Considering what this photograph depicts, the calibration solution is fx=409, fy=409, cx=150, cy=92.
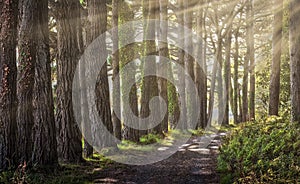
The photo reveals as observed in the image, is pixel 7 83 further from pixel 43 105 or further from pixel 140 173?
pixel 140 173

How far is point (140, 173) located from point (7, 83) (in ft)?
13.4

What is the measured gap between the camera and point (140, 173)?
10828 mm

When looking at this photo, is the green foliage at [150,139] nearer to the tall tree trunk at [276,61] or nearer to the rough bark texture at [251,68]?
the tall tree trunk at [276,61]

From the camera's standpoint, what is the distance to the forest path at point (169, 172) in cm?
Result: 977

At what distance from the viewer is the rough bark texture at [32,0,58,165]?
396 inches

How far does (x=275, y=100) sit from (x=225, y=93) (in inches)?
776

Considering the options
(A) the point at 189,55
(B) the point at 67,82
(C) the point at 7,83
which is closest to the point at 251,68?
(A) the point at 189,55

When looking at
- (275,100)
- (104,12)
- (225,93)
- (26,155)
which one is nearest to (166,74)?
(275,100)

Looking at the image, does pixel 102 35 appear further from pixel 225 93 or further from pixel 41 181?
pixel 225 93

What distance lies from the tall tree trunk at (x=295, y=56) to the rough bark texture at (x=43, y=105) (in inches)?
337

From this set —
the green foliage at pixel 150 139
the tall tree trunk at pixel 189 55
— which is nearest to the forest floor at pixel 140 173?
the green foliage at pixel 150 139

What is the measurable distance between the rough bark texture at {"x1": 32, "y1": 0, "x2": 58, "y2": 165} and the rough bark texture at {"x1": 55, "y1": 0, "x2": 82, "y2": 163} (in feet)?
4.40

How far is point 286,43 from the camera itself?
73.7ft

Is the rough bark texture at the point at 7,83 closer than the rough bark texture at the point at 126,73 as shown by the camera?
Yes
